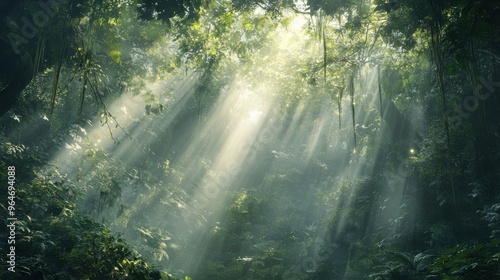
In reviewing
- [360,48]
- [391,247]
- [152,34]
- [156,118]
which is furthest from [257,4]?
[156,118]

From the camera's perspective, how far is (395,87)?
355 inches

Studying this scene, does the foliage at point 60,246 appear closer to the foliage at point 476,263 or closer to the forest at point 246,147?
the forest at point 246,147

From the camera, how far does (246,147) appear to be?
27500 mm

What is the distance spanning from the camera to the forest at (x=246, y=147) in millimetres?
5391

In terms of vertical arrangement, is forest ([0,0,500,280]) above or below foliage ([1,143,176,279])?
above

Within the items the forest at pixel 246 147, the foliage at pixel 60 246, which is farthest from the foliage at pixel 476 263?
the foliage at pixel 60 246

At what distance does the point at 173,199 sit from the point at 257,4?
14027 millimetres

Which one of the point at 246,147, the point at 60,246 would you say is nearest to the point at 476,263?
the point at 60,246

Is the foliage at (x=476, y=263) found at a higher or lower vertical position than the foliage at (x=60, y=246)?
higher

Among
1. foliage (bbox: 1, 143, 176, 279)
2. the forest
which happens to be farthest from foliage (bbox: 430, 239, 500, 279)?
foliage (bbox: 1, 143, 176, 279)

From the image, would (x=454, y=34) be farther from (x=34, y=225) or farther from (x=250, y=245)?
(x=250, y=245)

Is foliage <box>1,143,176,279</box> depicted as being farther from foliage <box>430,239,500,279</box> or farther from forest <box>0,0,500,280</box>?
foliage <box>430,239,500,279</box>

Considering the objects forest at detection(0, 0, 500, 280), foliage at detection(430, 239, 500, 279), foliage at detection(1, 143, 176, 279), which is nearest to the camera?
foliage at detection(430, 239, 500, 279)

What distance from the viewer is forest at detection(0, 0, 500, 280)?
5.39 m
